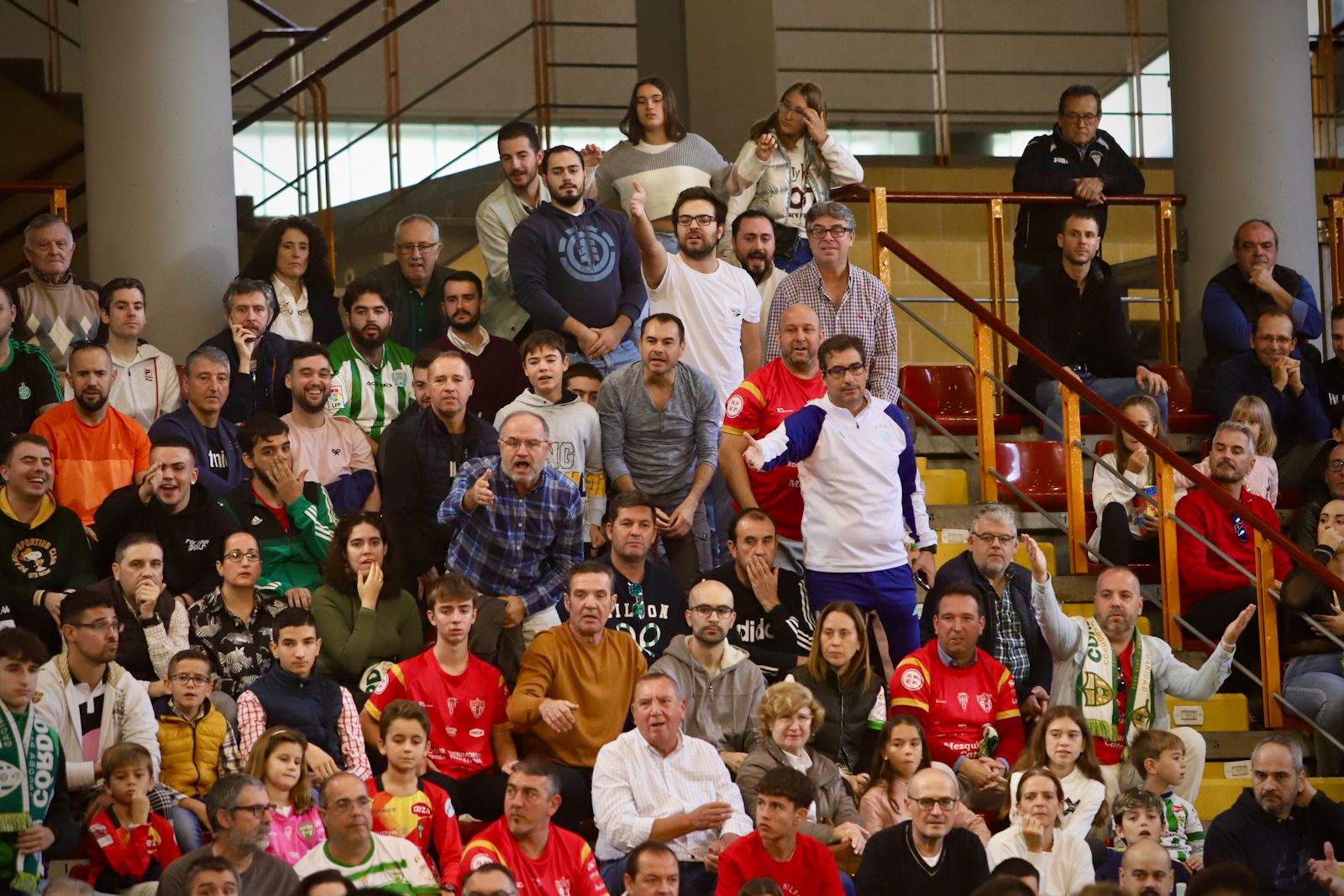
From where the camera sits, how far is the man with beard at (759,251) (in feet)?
29.5

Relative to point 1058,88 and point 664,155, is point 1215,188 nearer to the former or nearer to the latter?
point 664,155

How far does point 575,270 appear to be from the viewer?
8586 millimetres

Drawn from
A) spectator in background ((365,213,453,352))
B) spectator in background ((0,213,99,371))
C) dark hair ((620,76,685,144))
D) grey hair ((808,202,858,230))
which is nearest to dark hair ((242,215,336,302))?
spectator in background ((365,213,453,352))

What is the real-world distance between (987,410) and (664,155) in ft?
6.30

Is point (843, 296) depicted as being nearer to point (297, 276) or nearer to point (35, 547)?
point (297, 276)

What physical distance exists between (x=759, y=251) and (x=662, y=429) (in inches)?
52.9

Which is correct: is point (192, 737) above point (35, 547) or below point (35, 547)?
below

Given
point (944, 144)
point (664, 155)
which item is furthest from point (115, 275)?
point (944, 144)

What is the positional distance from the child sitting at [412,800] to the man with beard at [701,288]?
2.49 meters

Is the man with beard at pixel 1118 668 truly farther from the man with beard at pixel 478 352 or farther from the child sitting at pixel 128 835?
the child sitting at pixel 128 835

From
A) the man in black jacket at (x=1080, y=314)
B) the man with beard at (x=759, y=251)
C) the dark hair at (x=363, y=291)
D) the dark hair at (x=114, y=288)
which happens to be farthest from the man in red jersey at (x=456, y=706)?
the man in black jacket at (x=1080, y=314)

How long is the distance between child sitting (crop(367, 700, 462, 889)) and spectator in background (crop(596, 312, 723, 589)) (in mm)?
1708

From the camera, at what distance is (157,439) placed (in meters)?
7.61

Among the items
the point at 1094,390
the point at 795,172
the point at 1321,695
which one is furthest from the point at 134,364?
the point at 1321,695
